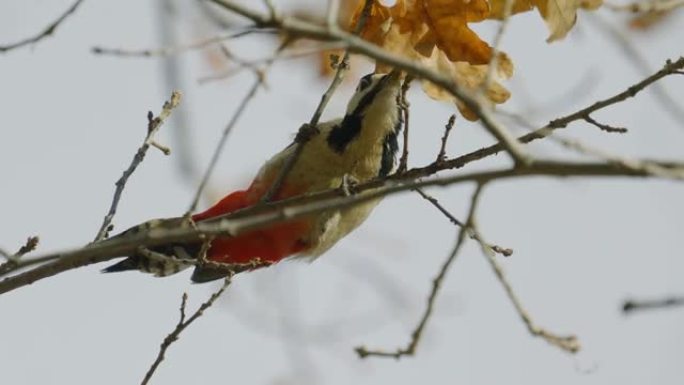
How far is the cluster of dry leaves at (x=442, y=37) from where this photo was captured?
13.5 feet

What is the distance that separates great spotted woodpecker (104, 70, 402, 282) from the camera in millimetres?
5309

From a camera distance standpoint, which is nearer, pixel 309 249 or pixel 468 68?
pixel 468 68

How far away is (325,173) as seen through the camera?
17.4 feet

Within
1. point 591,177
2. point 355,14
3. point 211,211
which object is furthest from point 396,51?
point 591,177

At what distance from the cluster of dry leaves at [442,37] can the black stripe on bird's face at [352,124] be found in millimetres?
1088

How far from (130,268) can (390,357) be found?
2.32m

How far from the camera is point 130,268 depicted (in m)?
4.86

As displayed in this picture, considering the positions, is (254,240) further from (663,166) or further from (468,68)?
(663,166)

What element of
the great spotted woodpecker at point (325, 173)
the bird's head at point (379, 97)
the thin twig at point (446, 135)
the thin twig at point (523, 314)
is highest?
the bird's head at point (379, 97)

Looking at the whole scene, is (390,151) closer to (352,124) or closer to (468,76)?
(352,124)

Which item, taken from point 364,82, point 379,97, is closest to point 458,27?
point 379,97

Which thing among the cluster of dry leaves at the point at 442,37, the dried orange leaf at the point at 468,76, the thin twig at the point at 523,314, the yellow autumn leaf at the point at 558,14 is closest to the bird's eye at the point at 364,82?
the cluster of dry leaves at the point at 442,37

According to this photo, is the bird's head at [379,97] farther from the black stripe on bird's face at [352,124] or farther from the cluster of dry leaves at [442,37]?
the cluster of dry leaves at [442,37]

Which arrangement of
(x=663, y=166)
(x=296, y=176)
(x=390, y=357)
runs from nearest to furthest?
1. (x=663, y=166)
2. (x=390, y=357)
3. (x=296, y=176)
